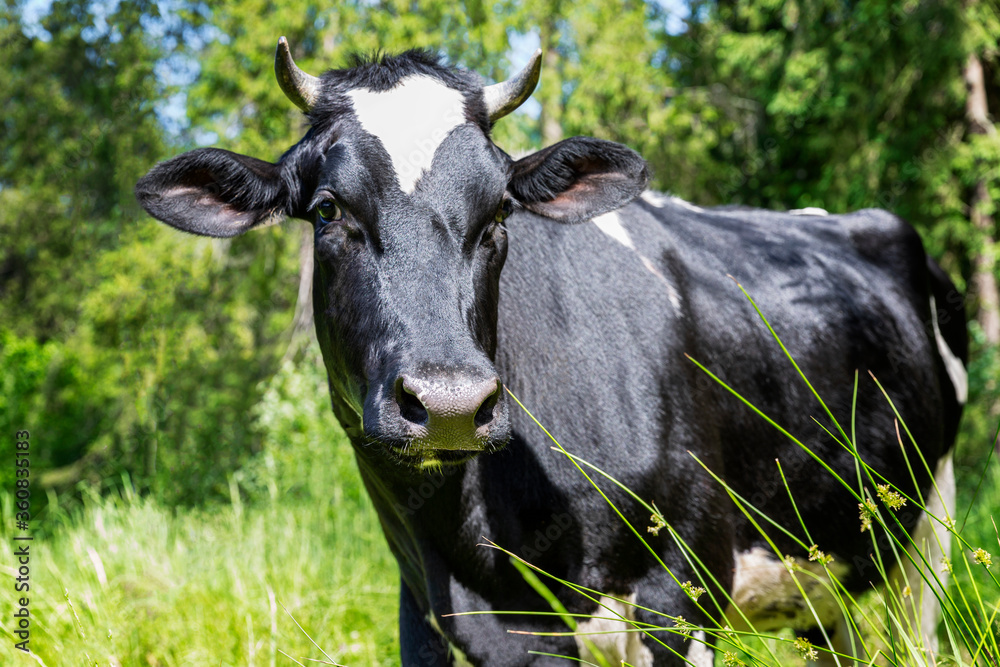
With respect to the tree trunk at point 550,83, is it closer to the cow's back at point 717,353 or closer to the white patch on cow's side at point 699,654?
the cow's back at point 717,353

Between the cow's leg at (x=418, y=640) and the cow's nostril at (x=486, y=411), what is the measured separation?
112 centimetres

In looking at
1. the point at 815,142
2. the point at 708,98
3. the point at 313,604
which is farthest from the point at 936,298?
the point at 708,98

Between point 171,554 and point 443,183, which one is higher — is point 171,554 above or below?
below

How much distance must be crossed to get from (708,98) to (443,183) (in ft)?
46.8

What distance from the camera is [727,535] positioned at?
9.02 feet

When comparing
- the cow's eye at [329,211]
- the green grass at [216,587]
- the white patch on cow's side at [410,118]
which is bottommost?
the green grass at [216,587]

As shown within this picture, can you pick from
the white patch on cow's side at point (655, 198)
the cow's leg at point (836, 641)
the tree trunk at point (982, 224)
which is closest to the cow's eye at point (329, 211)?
the white patch on cow's side at point (655, 198)

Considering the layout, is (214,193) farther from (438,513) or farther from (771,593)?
(771,593)

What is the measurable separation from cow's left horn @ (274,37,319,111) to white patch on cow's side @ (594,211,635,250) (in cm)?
121

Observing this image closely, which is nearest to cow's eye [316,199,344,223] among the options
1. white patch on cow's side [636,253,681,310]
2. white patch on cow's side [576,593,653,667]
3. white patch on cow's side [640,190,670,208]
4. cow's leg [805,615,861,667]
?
white patch on cow's side [636,253,681,310]

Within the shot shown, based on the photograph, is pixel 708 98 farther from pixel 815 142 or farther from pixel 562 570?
pixel 562 570

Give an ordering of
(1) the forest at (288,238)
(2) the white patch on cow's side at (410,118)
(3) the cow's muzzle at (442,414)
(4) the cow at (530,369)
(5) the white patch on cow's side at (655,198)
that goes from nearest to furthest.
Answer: (3) the cow's muzzle at (442,414) < (4) the cow at (530,369) < (2) the white patch on cow's side at (410,118) < (5) the white patch on cow's side at (655,198) < (1) the forest at (288,238)

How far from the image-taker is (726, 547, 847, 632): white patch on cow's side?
2.94m

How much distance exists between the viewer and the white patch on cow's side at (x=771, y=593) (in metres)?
2.94
